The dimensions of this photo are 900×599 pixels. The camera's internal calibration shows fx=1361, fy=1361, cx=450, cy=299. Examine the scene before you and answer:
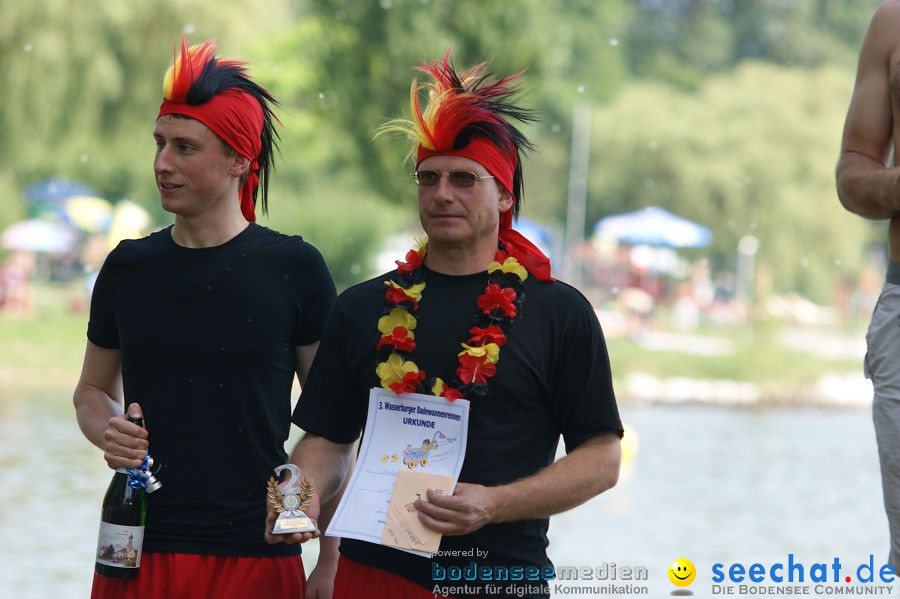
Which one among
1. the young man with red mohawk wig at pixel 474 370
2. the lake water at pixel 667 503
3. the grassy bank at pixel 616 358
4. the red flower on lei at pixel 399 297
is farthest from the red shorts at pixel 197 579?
the grassy bank at pixel 616 358

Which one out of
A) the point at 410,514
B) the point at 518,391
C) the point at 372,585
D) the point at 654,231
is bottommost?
the point at 372,585

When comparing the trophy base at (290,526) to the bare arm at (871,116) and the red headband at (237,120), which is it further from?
the bare arm at (871,116)

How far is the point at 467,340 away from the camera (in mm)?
2768

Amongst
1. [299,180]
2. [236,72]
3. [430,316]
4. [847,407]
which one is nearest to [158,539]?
[430,316]

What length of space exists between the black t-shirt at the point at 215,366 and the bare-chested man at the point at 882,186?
1.21 metres

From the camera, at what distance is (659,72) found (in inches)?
1618

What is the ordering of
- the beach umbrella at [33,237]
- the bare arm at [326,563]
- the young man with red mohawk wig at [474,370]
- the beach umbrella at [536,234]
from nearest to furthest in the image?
the young man with red mohawk wig at [474,370], the bare arm at [326,563], the beach umbrella at [33,237], the beach umbrella at [536,234]

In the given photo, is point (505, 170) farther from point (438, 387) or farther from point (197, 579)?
point (197, 579)

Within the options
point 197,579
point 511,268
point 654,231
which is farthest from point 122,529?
point 654,231

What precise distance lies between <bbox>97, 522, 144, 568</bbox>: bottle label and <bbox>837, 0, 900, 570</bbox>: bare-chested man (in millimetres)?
1579

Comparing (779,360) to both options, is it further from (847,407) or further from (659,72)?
(659,72)

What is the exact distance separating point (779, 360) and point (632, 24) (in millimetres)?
19742

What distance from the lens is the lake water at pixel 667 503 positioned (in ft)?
32.6

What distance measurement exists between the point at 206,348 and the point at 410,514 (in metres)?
0.68
